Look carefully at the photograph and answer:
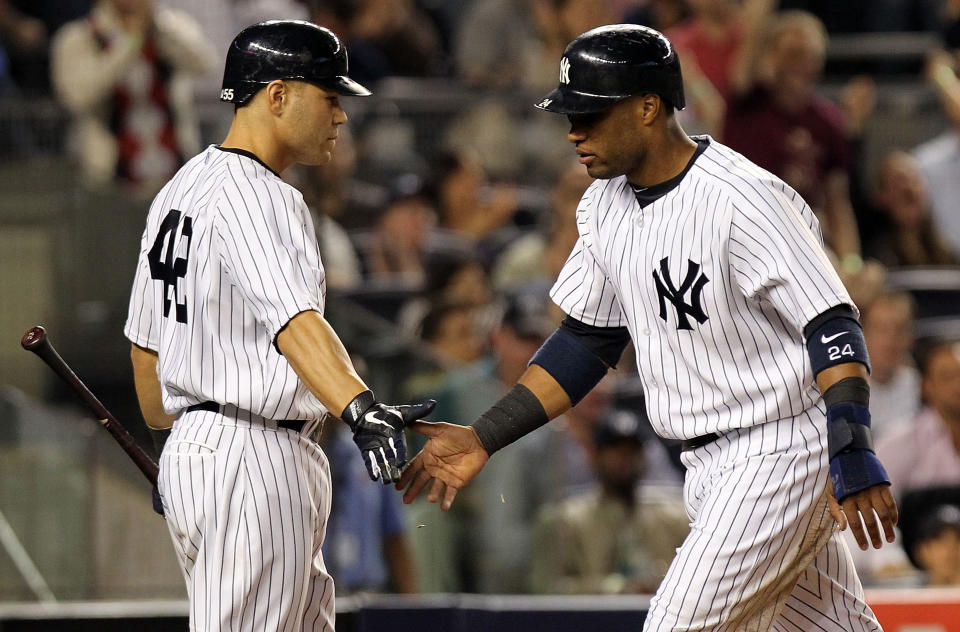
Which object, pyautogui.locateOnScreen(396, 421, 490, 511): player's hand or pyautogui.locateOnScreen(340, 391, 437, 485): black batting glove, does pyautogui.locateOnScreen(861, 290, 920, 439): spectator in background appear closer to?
pyautogui.locateOnScreen(396, 421, 490, 511): player's hand

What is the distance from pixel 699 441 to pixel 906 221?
5.35m

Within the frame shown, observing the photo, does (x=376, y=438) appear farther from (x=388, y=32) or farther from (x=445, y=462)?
(x=388, y=32)

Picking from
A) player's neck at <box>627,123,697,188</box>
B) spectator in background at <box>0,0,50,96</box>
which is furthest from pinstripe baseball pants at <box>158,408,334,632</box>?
spectator in background at <box>0,0,50,96</box>

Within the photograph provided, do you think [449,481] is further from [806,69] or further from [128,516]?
[806,69]

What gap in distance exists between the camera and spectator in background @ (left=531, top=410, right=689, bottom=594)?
6211mm

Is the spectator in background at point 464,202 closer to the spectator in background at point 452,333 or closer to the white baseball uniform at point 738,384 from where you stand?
the spectator in background at point 452,333

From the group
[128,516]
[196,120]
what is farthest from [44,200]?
[128,516]

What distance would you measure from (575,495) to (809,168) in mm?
2813

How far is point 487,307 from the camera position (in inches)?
305

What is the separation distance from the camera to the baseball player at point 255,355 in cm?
353

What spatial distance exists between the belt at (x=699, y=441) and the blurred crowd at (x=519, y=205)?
2.03 metres

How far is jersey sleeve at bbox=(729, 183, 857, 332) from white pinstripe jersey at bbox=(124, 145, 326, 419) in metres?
1.01

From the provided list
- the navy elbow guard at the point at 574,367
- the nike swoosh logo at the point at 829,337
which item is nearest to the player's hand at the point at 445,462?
the navy elbow guard at the point at 574,367

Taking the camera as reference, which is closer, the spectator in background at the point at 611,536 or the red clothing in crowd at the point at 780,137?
the spectator in background at the point at 611,536
